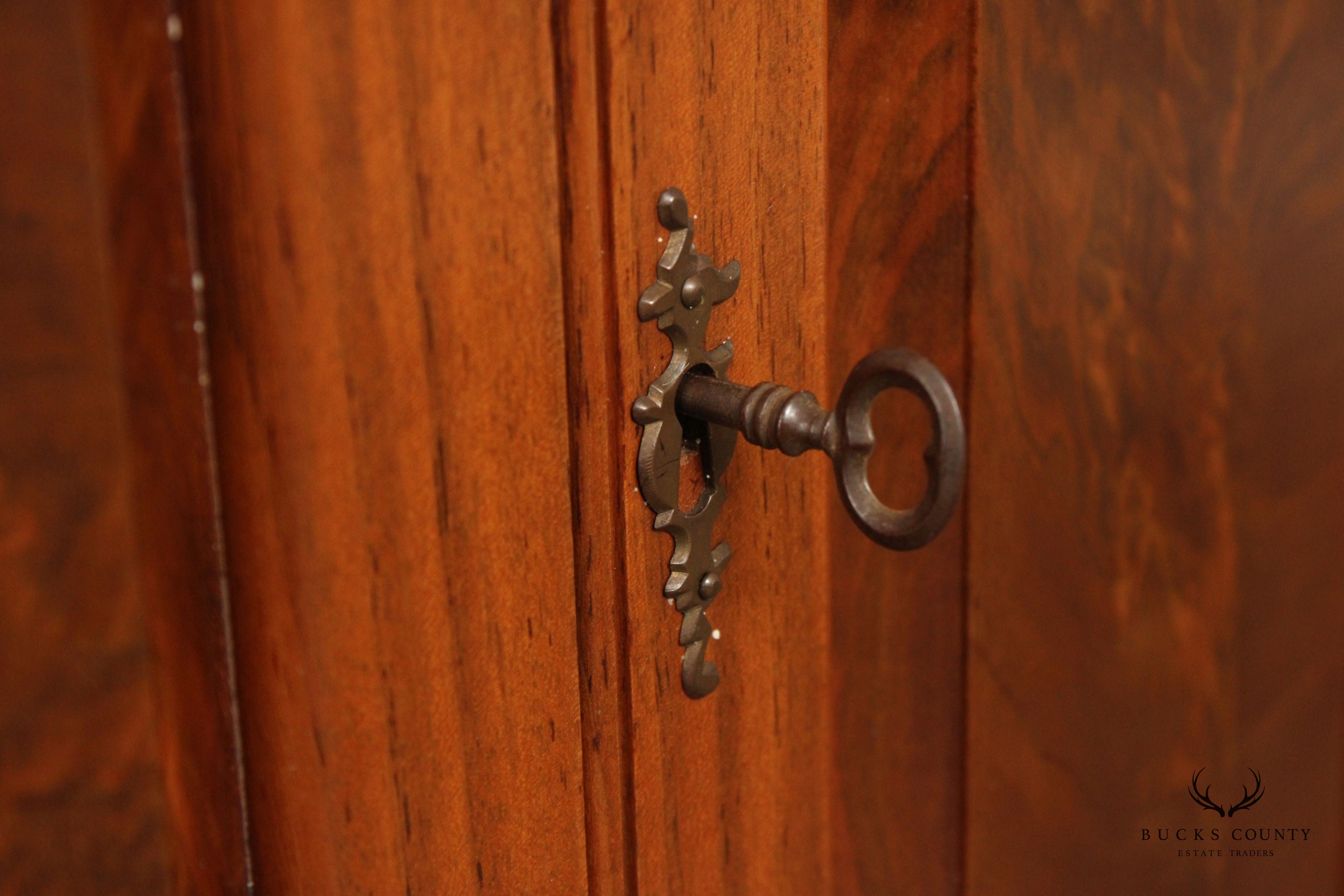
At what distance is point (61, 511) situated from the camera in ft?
0.98

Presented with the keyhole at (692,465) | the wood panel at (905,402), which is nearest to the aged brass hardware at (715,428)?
the keyhole at (692,465)

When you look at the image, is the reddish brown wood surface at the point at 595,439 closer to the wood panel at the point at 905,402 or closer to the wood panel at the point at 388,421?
the wood panel at the point at 388,421

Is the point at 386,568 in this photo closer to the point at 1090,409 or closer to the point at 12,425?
the point at 12,425

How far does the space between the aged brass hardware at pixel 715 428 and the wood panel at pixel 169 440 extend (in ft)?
0.49

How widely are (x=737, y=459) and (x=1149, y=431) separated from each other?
0.30 meters

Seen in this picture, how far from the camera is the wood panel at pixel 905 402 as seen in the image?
54 cm

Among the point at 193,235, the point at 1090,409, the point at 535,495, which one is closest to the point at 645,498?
the point at 535,495

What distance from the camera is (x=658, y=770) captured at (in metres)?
0.44

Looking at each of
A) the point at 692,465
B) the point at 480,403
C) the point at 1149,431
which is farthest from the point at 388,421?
the point at 1149,431

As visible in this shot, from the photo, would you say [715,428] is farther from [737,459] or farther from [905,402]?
[905,402]

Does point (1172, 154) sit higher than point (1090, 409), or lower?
higher

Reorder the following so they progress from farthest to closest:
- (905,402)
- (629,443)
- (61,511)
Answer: (905,402), (629,443), (61,511)

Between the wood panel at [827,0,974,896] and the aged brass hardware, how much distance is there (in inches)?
5.7

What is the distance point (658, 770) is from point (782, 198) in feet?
0.74
